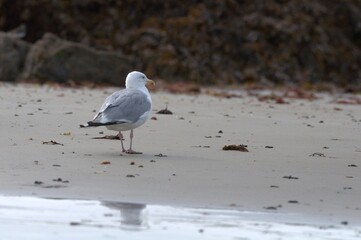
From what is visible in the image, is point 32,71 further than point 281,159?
Yes

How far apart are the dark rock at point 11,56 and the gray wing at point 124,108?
11375 mm

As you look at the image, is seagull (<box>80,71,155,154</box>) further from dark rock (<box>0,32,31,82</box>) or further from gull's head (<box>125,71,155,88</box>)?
dark rock (<box>0,32,31,82</box>)

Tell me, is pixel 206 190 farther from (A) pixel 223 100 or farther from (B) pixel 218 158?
(A) pixel 223 100

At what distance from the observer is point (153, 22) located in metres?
25.5

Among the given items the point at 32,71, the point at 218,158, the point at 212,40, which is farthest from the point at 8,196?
the point at 212,40

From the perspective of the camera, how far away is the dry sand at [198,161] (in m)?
7.16

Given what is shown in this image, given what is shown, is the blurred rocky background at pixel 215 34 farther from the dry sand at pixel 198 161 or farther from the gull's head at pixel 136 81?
the gull's head at pixel 136 81

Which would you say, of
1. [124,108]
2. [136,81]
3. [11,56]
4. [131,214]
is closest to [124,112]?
[124,108]

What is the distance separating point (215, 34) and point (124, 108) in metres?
15.8

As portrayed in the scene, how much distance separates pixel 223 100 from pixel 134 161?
8209 millimetres

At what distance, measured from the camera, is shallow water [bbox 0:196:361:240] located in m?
6.02

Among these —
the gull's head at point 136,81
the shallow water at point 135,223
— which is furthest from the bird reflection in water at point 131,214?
the gull's head at point 136,81

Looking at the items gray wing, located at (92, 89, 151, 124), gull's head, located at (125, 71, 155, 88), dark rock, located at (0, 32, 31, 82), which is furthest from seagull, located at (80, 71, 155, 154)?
dark rock, located at (0, 32, 31, 82)

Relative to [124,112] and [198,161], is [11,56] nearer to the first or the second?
[124,112]
